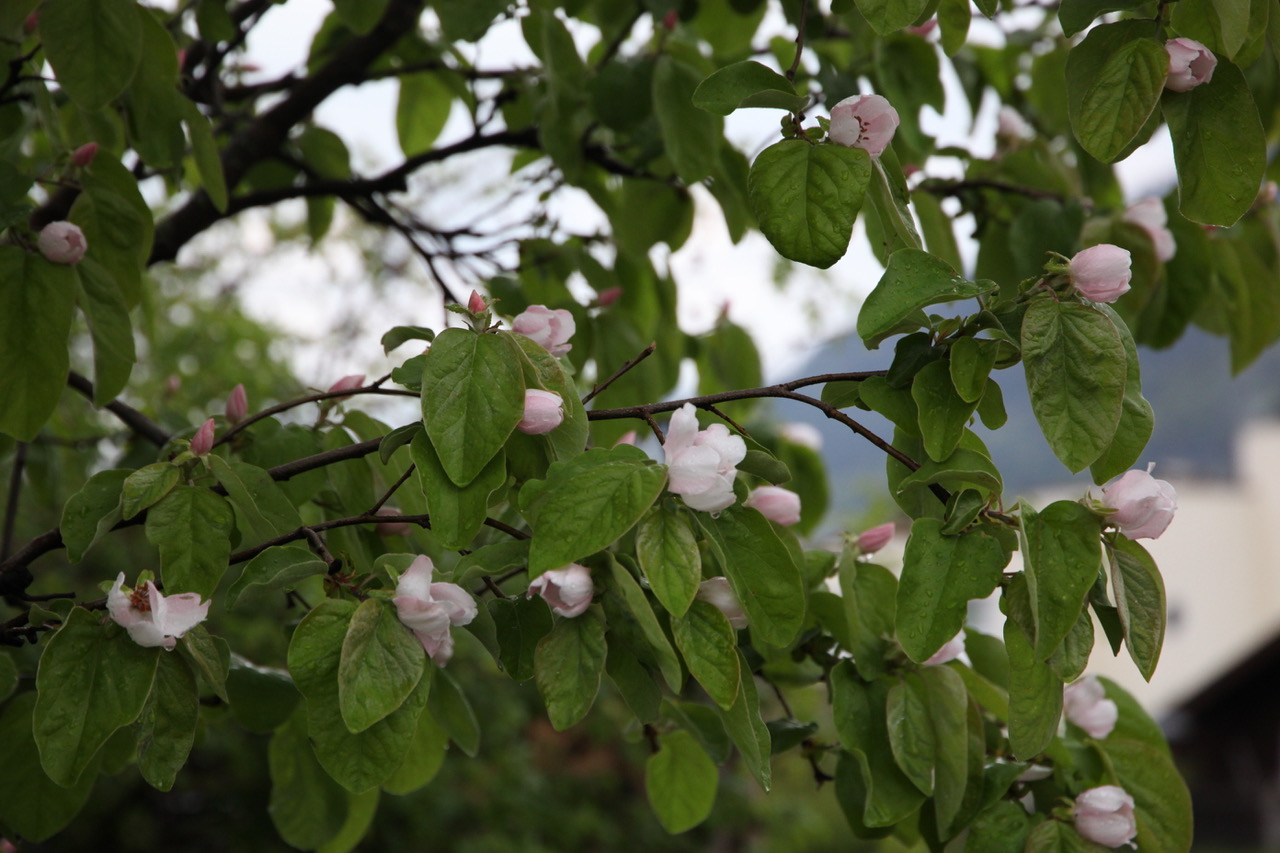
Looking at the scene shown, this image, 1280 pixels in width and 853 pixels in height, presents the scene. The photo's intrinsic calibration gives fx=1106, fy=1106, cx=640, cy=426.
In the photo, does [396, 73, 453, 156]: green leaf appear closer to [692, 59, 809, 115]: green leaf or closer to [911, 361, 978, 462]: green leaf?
[692, 59, 809, 115]: green leaf

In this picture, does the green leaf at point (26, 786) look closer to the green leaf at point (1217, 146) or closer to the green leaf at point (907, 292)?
the green leaf at point (907, 292)

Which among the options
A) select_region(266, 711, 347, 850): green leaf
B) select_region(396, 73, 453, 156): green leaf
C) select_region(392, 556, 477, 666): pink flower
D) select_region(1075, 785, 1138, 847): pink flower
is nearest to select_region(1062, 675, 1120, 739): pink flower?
select_region(1075, 785, 1138, 847): pink flower

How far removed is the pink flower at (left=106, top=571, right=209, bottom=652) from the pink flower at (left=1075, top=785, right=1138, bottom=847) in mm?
761

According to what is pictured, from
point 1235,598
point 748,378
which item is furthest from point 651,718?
point 1235,598

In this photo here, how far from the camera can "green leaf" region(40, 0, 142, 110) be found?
1.08 metres

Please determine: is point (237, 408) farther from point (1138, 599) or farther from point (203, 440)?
point (1138, 599)

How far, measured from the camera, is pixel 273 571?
83 centimetres

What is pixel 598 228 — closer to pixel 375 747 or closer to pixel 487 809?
pixel 375 747

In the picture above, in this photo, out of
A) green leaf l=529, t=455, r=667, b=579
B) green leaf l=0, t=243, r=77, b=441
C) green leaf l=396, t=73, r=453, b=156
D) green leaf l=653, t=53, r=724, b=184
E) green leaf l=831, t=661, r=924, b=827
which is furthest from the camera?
green leaf l=396, t=73, r=453, b=156

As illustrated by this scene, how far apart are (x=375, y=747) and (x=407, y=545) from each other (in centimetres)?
38

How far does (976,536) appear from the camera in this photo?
2.61 feet

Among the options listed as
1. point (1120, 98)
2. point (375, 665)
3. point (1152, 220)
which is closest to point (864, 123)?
point (1120, 98)

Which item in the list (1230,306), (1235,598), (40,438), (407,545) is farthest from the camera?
(1235,598)

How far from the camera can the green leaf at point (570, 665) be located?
30.5 inches
